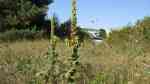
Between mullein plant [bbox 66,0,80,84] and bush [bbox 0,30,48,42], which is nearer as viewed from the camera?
mullein plant [bbox 66,0,80,84]

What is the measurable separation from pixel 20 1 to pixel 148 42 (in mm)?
13645

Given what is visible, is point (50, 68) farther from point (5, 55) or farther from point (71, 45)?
point (5, 55)

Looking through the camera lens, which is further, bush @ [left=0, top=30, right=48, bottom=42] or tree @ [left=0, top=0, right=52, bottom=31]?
tree @ [left=0, top=0, right=52, bottom=31]

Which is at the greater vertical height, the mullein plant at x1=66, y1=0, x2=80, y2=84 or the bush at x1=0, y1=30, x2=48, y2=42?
the mullein plant at x1=66, y1=0, x2=80, y2=84

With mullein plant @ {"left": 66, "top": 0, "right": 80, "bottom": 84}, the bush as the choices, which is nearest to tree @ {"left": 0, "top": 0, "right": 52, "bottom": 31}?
the bush

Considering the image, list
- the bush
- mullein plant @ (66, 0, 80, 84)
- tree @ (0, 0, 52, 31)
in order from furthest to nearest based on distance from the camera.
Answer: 1. tree @ (0, 0, 52, 31)
2. the bush
3. mullein plant @ (66, 0, 80, 84)

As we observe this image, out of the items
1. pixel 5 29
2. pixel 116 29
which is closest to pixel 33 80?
pixel 116 29

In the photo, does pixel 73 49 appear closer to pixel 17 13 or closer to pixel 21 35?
pixel 21 35

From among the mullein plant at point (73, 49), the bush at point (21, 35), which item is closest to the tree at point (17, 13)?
the bush at point (21, 35)

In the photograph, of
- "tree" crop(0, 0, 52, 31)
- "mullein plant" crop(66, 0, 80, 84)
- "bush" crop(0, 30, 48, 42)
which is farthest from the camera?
"tree" crop(0, 0, 52, 31)

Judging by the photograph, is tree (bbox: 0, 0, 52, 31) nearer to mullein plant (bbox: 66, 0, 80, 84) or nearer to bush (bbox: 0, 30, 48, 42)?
bush (bbox: 0, 30, 48, 42)

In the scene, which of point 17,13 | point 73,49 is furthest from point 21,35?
point 73,49

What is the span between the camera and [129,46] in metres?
17.8

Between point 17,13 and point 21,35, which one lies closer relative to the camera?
point 21,35
